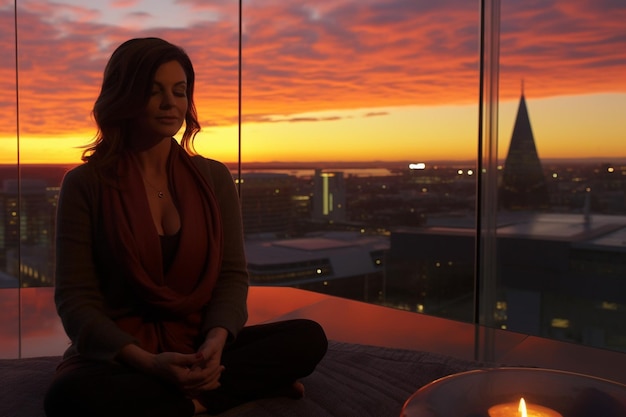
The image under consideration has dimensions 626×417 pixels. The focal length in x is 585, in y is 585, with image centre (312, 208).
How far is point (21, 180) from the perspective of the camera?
3.31 metres

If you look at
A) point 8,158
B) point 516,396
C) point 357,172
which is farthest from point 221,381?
point 357,172

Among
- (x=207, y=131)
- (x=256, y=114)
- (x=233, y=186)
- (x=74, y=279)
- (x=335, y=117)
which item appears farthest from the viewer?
(x=335, y=117)

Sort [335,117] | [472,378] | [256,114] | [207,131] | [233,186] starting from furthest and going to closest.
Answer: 1. [335,117]
2. [256,114]
3. [207,131]
4. [233,186]
5. [472,378]

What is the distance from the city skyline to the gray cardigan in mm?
1663

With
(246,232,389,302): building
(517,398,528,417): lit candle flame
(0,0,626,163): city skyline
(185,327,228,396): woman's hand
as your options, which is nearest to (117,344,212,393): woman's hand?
(185,327,228,396): woman's hand

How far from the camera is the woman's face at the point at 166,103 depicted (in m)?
1.34

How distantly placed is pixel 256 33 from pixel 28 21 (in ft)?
4.59

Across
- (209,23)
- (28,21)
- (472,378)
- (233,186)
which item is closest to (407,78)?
(209,23)

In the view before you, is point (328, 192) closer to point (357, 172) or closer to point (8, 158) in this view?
point (357, 172)

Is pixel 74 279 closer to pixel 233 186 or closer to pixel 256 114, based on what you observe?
pixel 233 186

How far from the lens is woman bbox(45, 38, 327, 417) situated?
4.10 feet

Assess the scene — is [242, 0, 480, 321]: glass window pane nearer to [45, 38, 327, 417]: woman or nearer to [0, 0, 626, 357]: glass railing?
[0, 0, 626, 357]: glass railing

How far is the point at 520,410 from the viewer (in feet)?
2.40

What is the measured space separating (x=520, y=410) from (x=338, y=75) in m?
4.91
